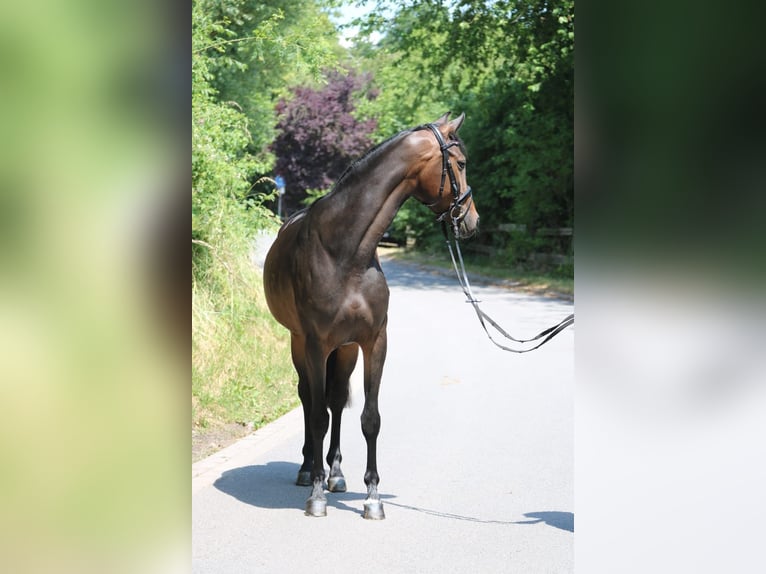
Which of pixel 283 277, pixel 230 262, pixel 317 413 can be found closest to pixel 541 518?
pixel 317 413

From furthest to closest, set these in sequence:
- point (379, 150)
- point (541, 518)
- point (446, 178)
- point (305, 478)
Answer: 1. point (305, 478)
2. point (541, 518)
3. point (379, 150)
4. point (446, 178)

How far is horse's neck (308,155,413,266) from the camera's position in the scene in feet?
18.0

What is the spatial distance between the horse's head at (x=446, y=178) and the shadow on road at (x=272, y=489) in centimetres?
204

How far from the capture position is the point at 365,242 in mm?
5504

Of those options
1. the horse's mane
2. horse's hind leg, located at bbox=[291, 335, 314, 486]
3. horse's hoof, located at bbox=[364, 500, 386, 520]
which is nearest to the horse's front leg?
horse's hoof, located at bbox=[364, 500, 386, 520]

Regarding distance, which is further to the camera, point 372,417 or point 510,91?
point 510,91

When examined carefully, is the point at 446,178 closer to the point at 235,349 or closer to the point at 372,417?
the point at 372,417

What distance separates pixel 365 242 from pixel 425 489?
1.95 m

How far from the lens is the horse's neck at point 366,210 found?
216 inches
